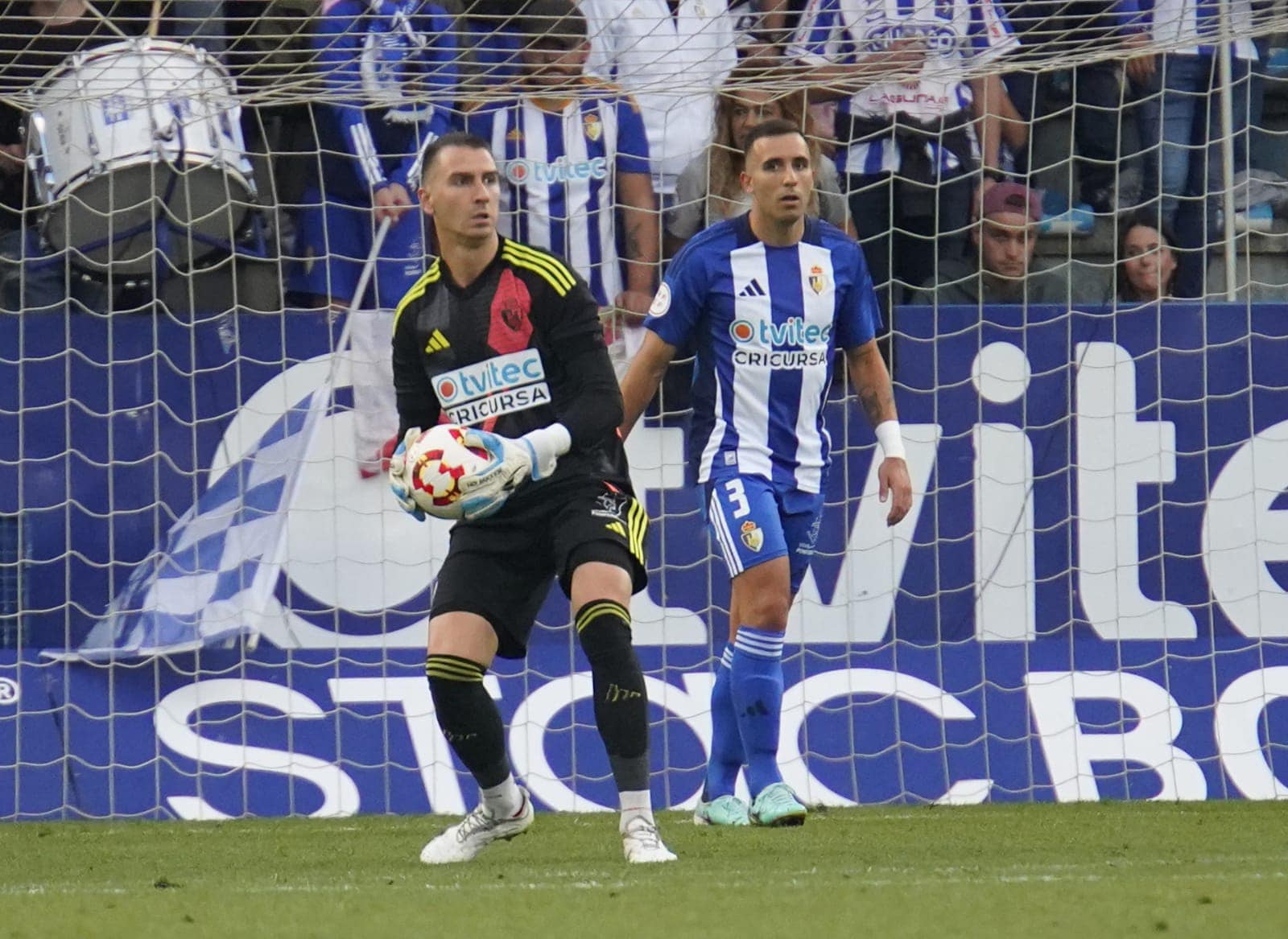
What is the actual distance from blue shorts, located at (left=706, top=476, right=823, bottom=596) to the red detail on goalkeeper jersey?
3.81 ft

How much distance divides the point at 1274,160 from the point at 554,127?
2725mm

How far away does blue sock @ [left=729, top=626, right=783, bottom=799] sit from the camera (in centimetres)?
541

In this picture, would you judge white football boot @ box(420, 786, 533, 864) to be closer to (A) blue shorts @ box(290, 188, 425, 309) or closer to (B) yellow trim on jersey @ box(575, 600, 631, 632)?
(B) yellow trim on jersey @ box(575, 600, 631, 632)

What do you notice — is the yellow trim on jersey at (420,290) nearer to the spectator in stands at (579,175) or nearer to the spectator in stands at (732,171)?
the spectator in stands at (579,175)

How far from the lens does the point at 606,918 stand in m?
3.33

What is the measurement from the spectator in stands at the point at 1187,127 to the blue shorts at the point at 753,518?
2.36 metres

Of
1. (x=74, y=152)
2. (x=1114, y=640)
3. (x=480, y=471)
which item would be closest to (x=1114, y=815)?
(x=1114, y=640)

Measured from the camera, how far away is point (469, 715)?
4402 millimetres

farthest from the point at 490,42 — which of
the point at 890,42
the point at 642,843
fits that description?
the point at 642,843

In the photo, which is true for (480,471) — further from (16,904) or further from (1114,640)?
(1114,640)

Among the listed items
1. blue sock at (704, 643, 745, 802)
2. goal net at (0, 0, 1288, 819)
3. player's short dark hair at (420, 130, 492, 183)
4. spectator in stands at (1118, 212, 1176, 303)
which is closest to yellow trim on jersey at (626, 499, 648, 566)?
player's short dark hair at (420, 130, 492, 183)

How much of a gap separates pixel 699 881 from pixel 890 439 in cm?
207

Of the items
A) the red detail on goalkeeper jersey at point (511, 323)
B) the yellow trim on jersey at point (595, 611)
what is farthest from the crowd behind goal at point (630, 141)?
the yellow trim on jersey at point (595, 611)

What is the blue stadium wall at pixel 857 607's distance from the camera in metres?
6.61
